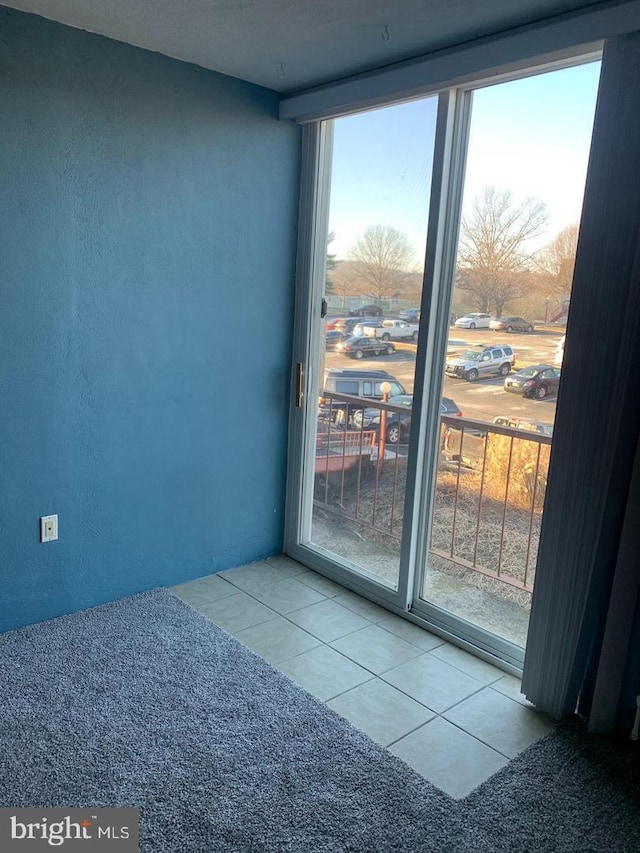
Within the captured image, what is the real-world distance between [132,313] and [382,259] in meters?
1.07

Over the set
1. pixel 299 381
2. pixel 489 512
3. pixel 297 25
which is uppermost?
pixel 297 25

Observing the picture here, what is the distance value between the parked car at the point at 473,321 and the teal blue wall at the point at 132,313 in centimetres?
95

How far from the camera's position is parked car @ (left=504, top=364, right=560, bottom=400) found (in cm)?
230

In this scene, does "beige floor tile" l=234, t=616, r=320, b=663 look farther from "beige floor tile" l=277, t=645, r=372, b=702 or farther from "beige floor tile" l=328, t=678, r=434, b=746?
"beige floor tile" l=328, t=678, r=434, b=746

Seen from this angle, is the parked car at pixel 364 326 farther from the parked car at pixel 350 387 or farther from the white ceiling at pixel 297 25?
the white ceiling at pixel 297 25

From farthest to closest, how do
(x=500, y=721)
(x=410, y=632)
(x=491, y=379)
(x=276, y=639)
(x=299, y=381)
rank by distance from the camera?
1. (x=299, y=381)
2. (x=410, y=632)
3. (x=276, y=639)
4. (x=491, y=379)
5. (x=500, y=721)

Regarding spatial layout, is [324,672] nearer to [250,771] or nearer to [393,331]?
[250,771]

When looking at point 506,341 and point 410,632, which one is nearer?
point 506,341

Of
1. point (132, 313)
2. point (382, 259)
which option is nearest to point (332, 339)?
point (382, 259)

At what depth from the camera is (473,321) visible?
2504 millimetres

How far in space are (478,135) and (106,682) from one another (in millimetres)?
2349

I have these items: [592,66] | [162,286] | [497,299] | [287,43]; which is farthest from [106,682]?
[592,66]

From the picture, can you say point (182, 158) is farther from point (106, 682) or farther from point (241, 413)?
point (106, 682)

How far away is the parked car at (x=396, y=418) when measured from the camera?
104 inches
